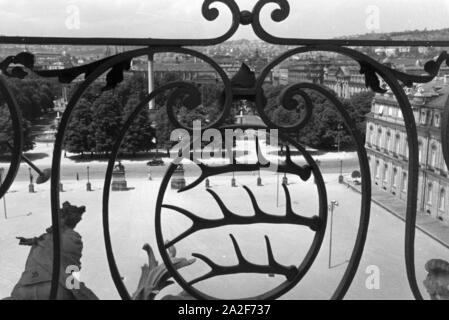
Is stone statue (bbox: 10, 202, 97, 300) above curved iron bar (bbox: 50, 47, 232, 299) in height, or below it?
below

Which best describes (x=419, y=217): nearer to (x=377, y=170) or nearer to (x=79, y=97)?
(x=377, y=170)

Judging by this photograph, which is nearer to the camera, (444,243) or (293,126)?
(293,126)

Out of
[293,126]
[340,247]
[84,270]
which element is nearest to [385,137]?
[340,247]

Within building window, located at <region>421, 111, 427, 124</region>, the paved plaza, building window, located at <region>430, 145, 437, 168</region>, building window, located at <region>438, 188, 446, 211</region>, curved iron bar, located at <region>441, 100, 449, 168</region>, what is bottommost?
the paved plaza

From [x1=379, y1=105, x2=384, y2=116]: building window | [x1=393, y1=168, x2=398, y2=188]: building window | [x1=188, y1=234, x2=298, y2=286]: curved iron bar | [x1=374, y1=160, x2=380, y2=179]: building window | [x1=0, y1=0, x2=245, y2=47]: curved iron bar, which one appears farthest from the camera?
[x1=374, y1=160, x2=380, y2=179]: building window

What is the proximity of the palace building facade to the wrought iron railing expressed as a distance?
10.3 m

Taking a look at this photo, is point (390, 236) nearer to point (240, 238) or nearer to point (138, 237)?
point (240, 238)

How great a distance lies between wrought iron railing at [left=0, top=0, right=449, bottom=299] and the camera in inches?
47.6

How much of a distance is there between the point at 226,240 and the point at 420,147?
5520mm

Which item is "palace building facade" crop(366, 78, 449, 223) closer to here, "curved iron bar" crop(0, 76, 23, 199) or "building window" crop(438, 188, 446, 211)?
"building window" crop(438, 188, 446, 211)

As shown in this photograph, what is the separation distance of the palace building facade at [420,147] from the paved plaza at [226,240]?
→ 1.07 m

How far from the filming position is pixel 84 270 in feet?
30.5

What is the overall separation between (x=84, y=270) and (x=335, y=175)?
12290 millimetres

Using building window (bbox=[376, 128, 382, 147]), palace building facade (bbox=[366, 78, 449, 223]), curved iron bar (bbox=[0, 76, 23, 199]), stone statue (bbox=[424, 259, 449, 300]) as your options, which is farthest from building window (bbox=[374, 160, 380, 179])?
curved iron bar (bbox=[0, 76, 23, 199])
